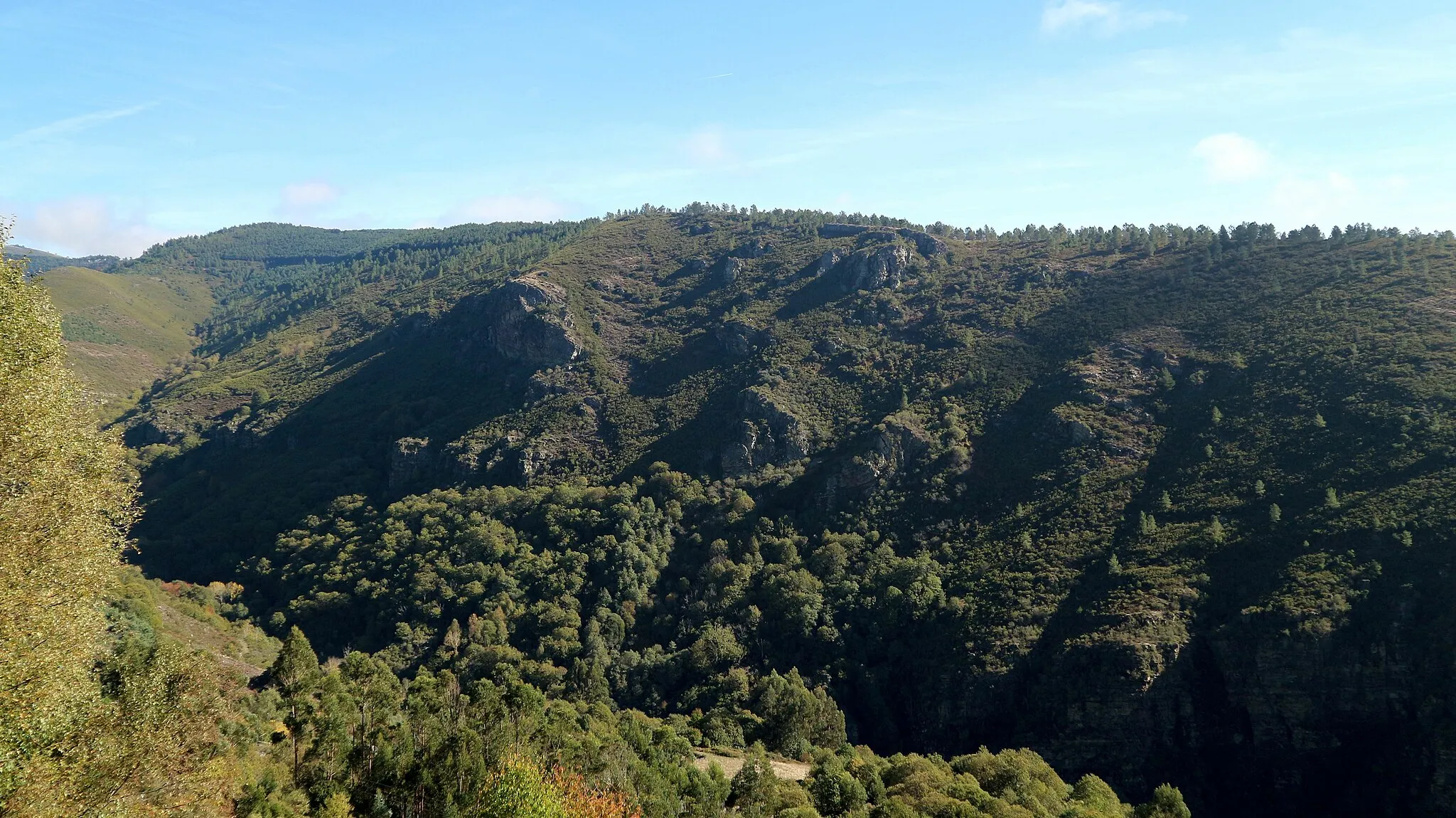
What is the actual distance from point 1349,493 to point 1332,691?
23.3 m

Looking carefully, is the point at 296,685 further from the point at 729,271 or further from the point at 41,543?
the point at 729,271

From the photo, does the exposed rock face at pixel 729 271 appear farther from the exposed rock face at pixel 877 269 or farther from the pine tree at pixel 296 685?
the pine tree at pixel 296 685

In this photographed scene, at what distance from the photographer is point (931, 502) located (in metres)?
112

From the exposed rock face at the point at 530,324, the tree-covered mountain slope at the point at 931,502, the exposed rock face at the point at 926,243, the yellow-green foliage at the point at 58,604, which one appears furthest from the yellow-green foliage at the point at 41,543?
the exposed rock face at the point at 926,243

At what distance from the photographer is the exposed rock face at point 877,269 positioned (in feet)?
546

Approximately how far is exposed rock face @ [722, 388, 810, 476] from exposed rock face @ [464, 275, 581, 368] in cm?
4606

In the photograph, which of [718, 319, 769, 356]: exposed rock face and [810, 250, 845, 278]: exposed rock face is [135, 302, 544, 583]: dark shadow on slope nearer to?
[718, 319, 769, 356]: exposed rock face

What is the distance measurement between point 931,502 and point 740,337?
58.7 m

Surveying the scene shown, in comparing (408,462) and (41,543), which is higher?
(41,543)

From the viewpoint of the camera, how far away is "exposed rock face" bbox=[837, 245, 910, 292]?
6550 inches

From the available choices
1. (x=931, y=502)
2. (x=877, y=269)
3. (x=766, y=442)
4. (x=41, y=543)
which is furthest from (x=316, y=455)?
(x=41, y=543)

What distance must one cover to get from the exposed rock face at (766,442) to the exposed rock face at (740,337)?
78.9ft

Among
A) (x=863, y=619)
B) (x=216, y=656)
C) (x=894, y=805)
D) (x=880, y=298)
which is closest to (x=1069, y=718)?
(x=863, y=619)

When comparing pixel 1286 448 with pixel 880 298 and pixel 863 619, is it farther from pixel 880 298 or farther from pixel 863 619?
pixel 880 298
